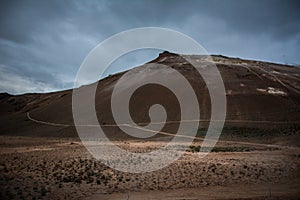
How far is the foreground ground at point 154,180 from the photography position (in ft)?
33.4

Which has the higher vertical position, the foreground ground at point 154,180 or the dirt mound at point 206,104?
the dirt mound at point 206,104

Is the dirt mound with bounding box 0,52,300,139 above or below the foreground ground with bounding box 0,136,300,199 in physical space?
above

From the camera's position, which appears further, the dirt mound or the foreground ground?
the dirt mound

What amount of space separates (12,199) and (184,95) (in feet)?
155

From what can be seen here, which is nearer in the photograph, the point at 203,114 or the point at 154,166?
the point at 154,166

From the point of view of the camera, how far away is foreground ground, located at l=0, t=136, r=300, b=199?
10.2 m

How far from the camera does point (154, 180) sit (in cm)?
1248

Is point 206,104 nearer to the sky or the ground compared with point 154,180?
nearer to the sky

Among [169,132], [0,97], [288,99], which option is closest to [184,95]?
[169,132]

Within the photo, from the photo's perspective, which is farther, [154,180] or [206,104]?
[206,104]

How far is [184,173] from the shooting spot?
1363cm

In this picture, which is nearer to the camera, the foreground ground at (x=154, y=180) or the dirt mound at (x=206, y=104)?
the foreground ground at (x=154, y=180)

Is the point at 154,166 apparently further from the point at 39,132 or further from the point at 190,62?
the point at 190,62

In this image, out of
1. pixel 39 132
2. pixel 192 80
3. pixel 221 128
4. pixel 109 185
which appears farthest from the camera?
pixel 192 80
